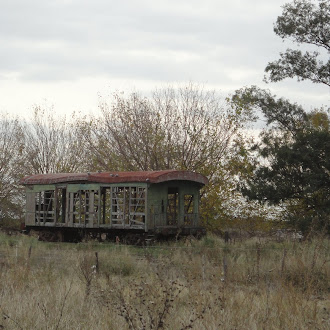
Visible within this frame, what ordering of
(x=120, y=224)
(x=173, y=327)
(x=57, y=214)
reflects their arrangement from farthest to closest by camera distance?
(x=57, y=214) → (x=120, y=224) → (x=173, y=327)

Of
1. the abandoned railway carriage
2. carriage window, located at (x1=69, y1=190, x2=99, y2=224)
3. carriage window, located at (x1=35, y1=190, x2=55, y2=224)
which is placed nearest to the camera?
the abandoned railway carriage

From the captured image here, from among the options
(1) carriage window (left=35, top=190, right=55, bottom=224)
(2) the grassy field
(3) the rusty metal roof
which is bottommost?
(2) the grassy field

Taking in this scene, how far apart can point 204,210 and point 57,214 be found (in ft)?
23.3

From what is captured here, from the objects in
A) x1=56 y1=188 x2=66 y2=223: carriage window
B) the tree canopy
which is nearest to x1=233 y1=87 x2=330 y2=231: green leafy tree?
the tree canopy

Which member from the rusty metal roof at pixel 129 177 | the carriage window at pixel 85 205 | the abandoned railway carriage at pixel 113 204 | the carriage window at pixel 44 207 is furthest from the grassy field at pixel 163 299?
the carriage window at pixel 44 207

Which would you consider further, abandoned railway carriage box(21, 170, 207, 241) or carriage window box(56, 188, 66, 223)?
carriage window box(56, 188, 66, 223)

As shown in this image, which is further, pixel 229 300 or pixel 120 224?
pixel 120 224

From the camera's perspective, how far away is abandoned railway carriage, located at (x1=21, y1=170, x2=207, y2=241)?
20.9 metres

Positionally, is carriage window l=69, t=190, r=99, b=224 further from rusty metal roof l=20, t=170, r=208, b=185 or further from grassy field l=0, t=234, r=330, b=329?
grassy field l=0, t=234, r=330, b=329

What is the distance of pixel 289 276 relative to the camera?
11266 mm

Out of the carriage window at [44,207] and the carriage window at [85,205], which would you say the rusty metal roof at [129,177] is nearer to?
the carriage window at [85,205]

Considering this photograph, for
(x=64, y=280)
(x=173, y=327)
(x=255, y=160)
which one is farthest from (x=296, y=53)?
(x=173, y=327)

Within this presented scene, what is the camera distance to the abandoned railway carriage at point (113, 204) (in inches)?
824

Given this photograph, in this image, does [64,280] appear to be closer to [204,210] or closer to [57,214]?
[57,214]
